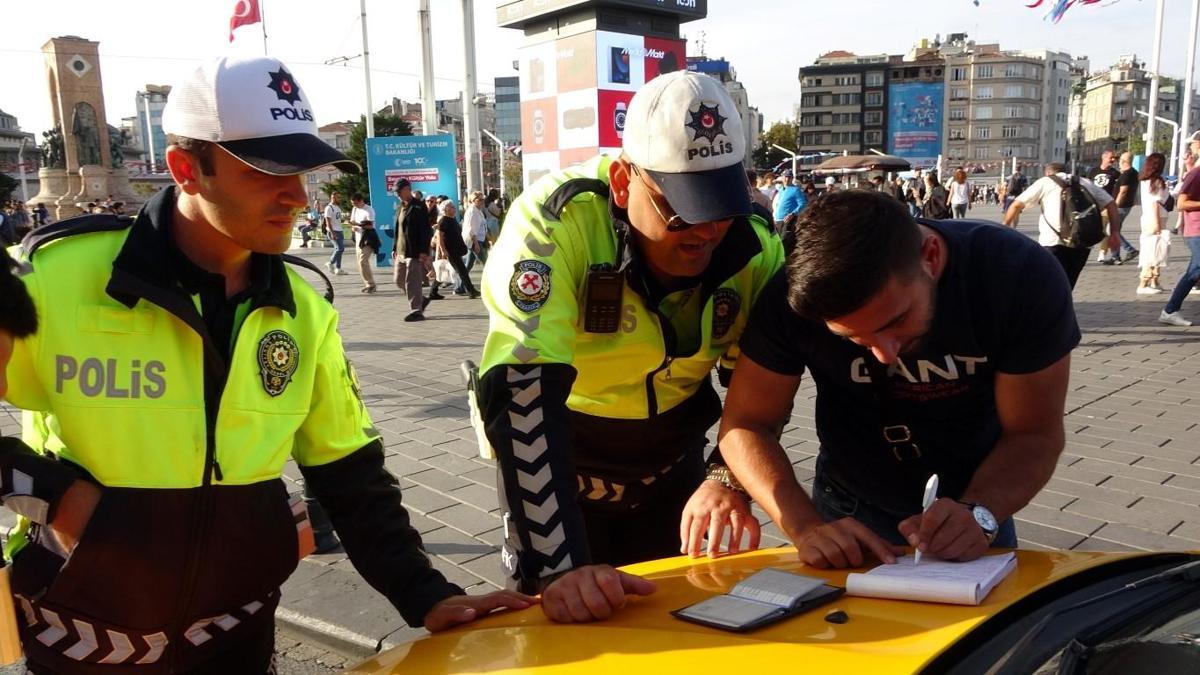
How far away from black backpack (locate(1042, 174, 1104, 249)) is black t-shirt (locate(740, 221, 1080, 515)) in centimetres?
643

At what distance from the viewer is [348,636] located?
122 inches

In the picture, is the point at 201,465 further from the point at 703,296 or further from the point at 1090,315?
the point at 1090,315

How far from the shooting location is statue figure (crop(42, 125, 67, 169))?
47250mm

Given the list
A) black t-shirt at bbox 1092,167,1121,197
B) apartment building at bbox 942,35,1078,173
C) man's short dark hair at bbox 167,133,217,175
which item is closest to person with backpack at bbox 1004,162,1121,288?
black t-shirt at bbox 1092,167,1121,197

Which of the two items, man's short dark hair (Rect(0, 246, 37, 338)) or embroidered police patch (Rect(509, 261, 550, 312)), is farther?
embroidered police patch (Rect(509, 261, 550, 312))

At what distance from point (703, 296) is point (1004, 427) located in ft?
2.40

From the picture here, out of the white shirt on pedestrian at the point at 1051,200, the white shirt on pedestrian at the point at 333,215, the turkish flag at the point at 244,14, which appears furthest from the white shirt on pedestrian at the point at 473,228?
the white shirt on pedestrian at the point at 1051,200

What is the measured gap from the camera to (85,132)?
46.2 meters

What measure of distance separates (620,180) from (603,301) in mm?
269

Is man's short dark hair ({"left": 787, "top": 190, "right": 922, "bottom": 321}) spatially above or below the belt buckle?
above

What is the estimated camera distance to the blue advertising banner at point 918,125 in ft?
312

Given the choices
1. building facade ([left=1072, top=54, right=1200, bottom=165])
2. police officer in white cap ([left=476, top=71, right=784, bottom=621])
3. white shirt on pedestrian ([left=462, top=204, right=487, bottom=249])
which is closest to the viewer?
police officer in white cap ([left=476, top=71, right=784, bottom=621])

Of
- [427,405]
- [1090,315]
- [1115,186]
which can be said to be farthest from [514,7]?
[1115,186]

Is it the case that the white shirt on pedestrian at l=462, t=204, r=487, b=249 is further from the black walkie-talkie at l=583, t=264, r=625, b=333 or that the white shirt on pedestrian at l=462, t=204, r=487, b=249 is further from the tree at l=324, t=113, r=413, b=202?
the tree at l=324, t=113, r=413, b=202
